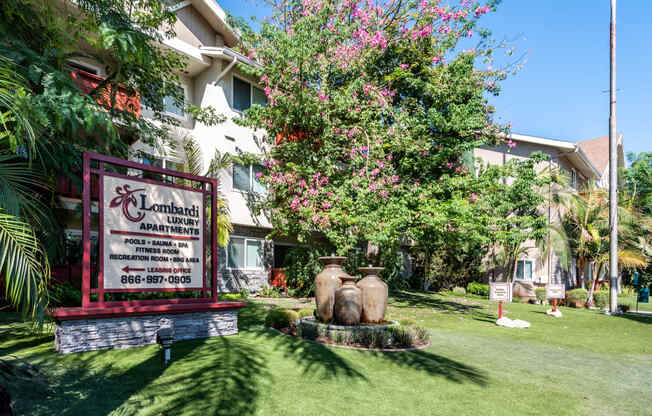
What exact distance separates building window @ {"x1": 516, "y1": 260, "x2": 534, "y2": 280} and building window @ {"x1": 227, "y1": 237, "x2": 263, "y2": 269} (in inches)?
614

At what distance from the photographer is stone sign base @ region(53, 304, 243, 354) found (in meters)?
5.86

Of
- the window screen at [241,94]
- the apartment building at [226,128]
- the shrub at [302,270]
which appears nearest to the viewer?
the apartment building at [226,128]

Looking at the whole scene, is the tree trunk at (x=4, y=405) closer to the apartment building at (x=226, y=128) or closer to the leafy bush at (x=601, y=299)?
the apartment building at (x=226, y=128)

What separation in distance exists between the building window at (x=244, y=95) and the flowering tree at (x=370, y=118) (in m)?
1.33

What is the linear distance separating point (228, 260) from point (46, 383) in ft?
36.9

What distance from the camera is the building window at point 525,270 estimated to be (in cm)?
2334

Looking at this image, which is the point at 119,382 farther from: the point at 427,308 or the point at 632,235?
the point at 632,235

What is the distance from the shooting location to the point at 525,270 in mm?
23484

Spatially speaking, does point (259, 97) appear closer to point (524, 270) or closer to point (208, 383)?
point (208, 383)

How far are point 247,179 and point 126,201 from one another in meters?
10.2

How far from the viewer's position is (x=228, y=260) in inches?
624

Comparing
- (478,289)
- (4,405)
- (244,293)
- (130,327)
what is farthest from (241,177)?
(478,289)

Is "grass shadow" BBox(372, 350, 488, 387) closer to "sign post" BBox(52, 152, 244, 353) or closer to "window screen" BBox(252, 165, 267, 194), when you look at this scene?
"sign post" BBox(52, 152, 244, 353)

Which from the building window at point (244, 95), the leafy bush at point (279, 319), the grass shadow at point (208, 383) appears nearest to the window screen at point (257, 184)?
the building window at point (244, 95)
